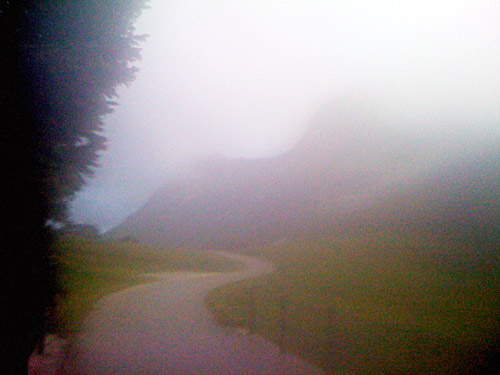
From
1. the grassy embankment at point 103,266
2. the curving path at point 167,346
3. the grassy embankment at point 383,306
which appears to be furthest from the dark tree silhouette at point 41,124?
the grassy embankment at point 383,306

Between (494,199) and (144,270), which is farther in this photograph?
(144,270)

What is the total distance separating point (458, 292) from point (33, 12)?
1211 cm

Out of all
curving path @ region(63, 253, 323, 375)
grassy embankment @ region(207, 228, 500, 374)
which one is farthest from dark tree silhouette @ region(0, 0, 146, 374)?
grassy embankment @ region(207, 228, 500, 374)

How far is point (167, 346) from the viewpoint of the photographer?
21.8 feet

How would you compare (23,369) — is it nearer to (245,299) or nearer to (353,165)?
(245,299)

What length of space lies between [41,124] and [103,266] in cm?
1308

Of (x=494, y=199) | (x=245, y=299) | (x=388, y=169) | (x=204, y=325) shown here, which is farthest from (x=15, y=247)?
(x=388, y=169)

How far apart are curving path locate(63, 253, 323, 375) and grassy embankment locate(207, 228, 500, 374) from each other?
715mm

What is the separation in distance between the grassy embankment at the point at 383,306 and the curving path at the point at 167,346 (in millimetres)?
715

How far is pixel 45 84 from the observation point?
3824 mm

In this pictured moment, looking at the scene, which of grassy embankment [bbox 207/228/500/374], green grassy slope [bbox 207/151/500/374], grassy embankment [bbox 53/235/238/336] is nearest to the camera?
grassy embankment [bbox 53/235/238/336]

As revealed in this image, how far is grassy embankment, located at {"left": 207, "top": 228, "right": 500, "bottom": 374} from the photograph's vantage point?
5797 mm

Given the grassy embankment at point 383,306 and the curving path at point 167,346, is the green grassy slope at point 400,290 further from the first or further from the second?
the curving path at point 167,346

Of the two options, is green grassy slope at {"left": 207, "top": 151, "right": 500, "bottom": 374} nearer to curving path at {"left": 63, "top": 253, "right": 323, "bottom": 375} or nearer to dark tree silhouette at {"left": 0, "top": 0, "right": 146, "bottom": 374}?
curving path at {"left": 63, "top": 253, "right": 323, "bottom": 375}
